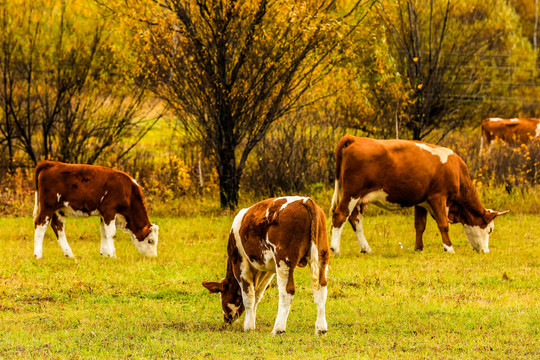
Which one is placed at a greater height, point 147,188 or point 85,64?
point 85,64

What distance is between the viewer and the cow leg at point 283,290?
809cm

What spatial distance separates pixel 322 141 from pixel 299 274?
10142 mm

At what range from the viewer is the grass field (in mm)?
7684

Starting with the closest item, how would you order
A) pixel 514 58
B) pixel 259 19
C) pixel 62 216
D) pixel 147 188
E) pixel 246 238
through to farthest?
pixel 246 238 < pixel 62 216 < pixel 259 19 < pixel 147 188 < pixel 514 58

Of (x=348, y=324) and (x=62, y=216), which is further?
(x=62, y=216)

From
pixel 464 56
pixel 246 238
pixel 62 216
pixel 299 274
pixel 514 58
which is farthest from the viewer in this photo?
pixel 514 58

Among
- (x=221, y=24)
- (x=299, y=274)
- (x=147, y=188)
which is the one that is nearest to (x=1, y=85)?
(x=147, y=188)

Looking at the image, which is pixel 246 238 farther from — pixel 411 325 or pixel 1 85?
pixel 1 85

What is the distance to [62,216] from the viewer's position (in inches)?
545

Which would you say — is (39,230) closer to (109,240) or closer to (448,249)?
(109,240)

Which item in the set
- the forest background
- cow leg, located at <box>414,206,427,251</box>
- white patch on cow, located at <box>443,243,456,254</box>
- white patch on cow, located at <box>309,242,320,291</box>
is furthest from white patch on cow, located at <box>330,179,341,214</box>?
white patch on cow, located at <box>309,242,320,291</box>

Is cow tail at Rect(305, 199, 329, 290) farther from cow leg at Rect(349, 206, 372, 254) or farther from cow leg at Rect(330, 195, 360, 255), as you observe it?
cow leg at Rect(349, 206, 372, 254)

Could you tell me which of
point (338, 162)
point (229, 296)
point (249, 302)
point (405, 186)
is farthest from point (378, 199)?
point (249, 302)

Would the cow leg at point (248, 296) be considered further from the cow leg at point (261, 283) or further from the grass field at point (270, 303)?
the cow leg at point (261, 283)
